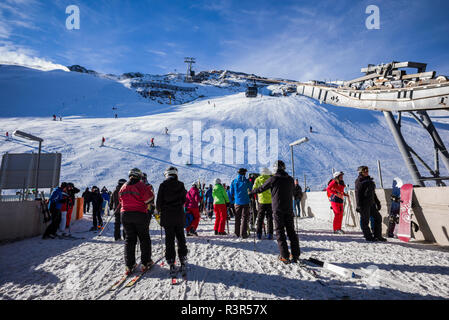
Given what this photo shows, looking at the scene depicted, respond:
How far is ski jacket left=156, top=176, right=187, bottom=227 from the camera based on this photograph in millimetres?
4664

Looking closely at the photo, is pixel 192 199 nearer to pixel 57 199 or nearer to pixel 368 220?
pixel 57 199

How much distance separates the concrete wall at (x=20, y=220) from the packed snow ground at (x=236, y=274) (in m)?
1.15

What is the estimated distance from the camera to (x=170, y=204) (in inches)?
186

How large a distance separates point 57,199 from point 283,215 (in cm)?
773

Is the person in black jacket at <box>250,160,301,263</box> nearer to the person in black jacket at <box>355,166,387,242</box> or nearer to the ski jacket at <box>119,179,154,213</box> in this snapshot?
the ski jacket at <box>119,179,154,213</box>

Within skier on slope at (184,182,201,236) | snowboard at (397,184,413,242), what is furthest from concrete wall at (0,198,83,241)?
snowboard at (397,184,413,242)

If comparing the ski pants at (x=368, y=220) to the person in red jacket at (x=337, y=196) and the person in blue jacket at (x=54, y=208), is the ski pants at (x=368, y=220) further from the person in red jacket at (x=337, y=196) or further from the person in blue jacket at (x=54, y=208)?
the person in blue jacket at (x=54, y=208)

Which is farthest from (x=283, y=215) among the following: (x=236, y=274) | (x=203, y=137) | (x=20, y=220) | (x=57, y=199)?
(x=203, y=137)

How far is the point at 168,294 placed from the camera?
11.4ft

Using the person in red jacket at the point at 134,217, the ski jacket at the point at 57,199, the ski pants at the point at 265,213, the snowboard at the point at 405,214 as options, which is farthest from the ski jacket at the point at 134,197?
the snowboard at the point at 405,214

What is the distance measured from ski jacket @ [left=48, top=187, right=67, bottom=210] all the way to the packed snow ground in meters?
1.73

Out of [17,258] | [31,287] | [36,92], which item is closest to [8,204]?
[17,258]

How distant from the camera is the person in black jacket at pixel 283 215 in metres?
Answer: 4.77
